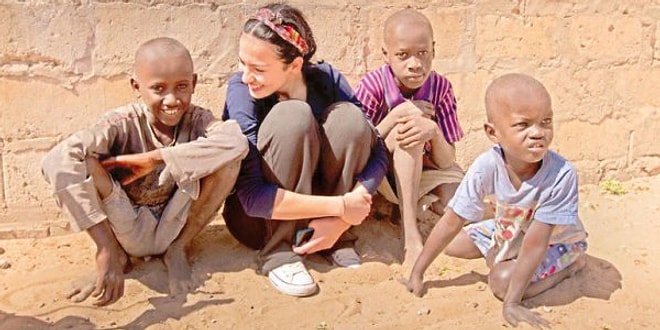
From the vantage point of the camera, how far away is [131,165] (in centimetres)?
314

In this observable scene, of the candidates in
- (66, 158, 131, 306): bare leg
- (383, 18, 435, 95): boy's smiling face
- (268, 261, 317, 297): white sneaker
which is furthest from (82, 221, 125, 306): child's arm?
(383, 18, 435, 95): boy's smiling face

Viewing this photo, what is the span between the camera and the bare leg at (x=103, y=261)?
3.04 metres

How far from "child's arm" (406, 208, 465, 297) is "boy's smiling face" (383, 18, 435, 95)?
0.70 meters

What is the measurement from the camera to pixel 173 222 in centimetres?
332

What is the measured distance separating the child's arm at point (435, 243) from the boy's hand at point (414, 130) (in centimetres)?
44

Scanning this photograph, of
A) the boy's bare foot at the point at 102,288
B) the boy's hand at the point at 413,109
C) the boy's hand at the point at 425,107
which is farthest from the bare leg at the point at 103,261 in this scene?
the boy's hand at the point at 425,107

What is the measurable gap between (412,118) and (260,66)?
0.75 m

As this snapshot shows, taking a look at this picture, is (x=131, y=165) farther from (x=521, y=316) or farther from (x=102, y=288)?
(x=521, y=316)

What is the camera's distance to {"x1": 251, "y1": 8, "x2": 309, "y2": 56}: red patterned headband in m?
3.20

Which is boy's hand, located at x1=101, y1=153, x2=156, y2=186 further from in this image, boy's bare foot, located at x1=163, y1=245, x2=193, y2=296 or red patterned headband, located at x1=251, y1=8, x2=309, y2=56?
red patterned headband, located at x1=251, y1=8, x2=309, y2=56

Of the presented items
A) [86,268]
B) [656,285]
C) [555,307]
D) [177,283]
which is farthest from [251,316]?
[656,285]

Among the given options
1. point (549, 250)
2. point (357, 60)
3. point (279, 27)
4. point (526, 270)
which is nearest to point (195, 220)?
point (279, 27)

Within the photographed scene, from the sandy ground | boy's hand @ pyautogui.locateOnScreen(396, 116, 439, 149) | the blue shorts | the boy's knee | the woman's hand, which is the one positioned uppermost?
boy's hand @ pyautogui.locateOnScreen(396, 116, 439, 149)

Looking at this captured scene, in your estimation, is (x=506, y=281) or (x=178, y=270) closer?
(x=506, y=281)
